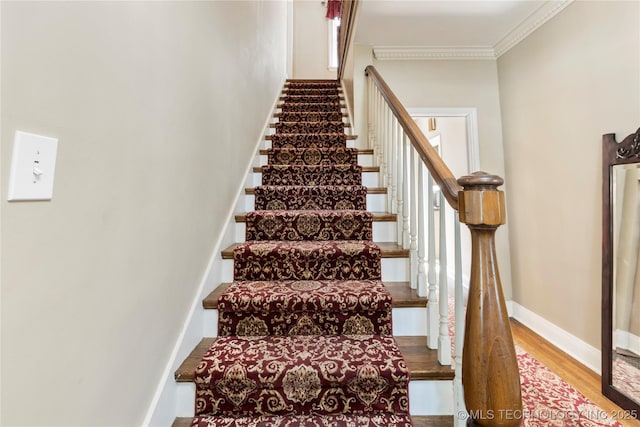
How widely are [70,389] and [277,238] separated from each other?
1209mm

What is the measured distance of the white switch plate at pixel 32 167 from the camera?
1.68ft

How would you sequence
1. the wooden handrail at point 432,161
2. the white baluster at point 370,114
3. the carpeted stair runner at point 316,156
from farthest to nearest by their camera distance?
the white baluster at point 370,114 < the carpeted stair runner at point 316,156 < the wooden handrail at point 432,161

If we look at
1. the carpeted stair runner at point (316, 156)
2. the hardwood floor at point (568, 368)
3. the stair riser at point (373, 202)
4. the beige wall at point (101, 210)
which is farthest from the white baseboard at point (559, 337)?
the beige wall at point (101, 210)

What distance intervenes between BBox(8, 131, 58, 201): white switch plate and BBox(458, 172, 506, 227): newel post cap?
84 cm

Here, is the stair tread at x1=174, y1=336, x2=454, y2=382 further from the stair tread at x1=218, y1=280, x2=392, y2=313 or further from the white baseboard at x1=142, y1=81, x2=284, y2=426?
the stair tread at x1=218, y1=280, x2=392, y2=313

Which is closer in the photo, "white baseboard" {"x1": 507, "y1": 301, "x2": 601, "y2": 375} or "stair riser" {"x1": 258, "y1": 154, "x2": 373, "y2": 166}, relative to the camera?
"white baseboard" {"x1": 507, "y1": 301, "x2": 601, "y2": 375}

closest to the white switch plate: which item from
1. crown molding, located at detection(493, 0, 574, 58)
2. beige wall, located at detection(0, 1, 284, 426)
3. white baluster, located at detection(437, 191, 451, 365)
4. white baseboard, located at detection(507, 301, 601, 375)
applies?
beige wall, located at detection(0, 1, 284, 426)

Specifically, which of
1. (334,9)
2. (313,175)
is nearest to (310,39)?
(334,9)

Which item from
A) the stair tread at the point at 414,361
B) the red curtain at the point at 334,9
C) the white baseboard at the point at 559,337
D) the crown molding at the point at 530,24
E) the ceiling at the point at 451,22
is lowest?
the white baseboard at the point at 559,337

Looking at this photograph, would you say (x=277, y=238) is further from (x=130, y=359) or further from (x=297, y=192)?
(x=130, y=359)

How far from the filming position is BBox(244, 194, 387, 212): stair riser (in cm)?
206

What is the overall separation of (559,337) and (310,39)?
20.4 feet

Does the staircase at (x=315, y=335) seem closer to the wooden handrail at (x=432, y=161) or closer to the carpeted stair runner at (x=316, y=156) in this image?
the wooden handrail at (x=432, y=161)

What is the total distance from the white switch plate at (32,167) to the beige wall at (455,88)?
2.71 metres
